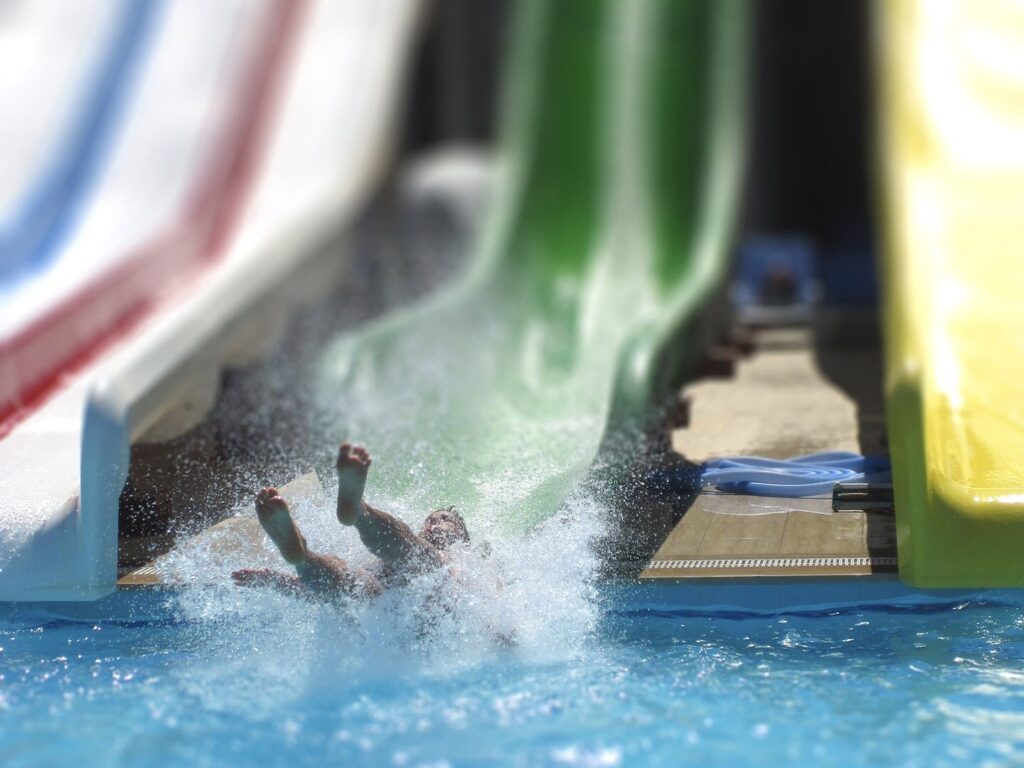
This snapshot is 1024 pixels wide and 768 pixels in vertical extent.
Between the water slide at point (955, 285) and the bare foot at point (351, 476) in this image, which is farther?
the water slide at point (955, 285)

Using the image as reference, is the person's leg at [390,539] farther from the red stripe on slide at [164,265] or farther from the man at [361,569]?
the red stripe on slide at [164,265]

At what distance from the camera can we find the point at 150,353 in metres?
3.81

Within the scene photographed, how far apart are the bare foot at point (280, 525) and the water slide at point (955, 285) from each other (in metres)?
1.30

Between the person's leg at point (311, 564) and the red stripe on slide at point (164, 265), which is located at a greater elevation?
the red stripe on slide at point (164, 265)

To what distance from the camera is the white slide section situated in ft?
10.0

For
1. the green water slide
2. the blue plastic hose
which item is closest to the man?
the green water slide

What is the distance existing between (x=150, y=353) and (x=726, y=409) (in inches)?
70.4

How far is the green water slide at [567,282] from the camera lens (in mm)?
3576

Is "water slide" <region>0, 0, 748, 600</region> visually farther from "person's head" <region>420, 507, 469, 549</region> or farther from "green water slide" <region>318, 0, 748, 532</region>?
"person's head" <region>420, 507, 469, 549</region>

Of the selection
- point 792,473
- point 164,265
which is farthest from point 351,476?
point 164,265

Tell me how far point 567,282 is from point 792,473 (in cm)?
209

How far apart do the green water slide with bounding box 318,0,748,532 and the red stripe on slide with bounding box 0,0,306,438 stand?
81 cm

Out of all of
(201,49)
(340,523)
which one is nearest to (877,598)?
(340,523)

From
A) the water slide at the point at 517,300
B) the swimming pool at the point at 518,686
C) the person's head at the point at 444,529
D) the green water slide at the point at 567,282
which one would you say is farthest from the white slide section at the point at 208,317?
the person's head at the point at 444,529
